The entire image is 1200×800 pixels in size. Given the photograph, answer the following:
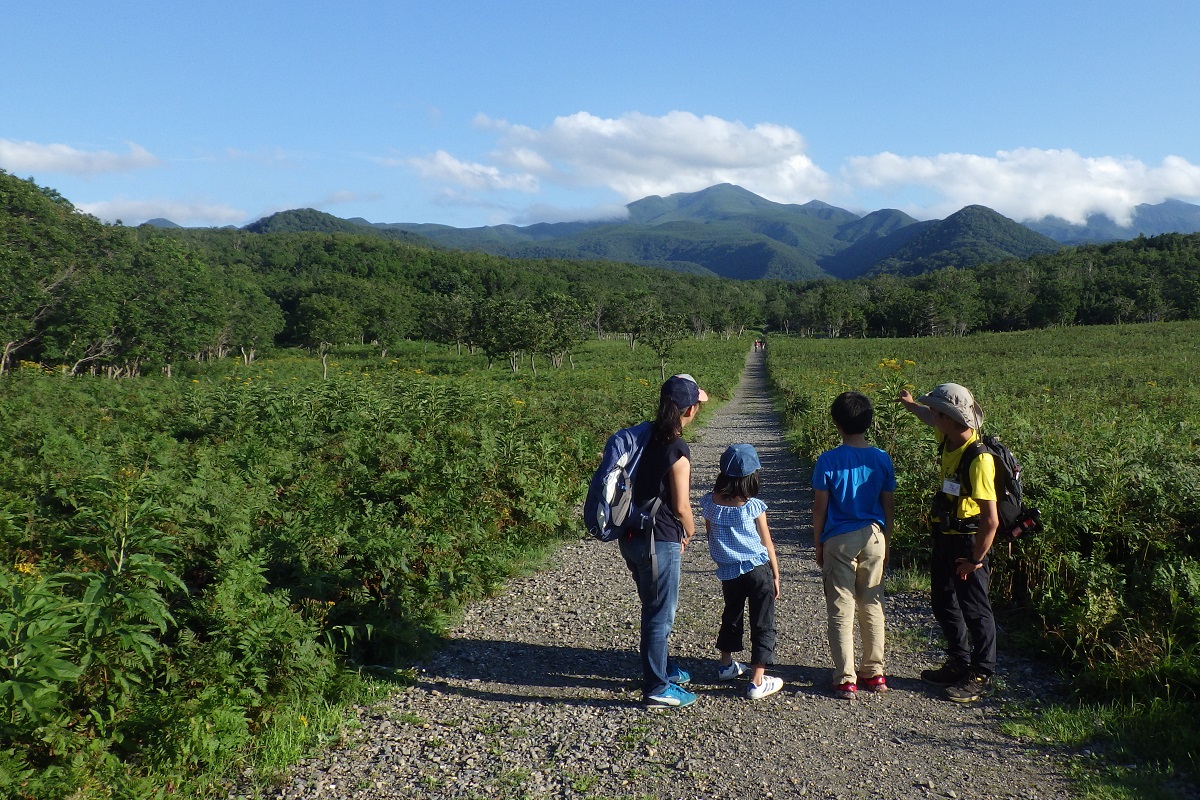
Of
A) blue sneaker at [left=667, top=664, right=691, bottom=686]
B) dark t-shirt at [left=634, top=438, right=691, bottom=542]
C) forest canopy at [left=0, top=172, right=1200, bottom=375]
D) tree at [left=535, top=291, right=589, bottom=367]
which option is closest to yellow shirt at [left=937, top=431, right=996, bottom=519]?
dark t-shirt at [left=634, top=438, right=691, bottom=542]

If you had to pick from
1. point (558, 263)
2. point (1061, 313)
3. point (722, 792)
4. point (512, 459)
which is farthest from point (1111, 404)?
point (558, 263)

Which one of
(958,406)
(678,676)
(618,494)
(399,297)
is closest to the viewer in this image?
(618,494)

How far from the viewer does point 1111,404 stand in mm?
16000

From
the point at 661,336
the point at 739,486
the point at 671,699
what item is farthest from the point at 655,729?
the point at 661,336

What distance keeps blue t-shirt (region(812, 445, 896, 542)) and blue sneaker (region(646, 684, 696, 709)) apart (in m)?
1.36

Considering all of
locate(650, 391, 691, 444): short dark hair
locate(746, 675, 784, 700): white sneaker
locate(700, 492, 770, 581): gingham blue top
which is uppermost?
locate(650, 391, 691, 444): short dark hair

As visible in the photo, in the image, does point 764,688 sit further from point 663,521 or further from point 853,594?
point 663,521

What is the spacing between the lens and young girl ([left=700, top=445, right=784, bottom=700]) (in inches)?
167

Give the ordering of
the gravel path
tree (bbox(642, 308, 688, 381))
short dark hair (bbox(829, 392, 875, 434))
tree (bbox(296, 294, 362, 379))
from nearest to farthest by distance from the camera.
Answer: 1. the gravel path
2. short dark hair (bbox(829, 392, 875, 434))
3. tree (bbox(642, 308, 688, 381))
4. tree (bbox(296, 294, 362, 379))

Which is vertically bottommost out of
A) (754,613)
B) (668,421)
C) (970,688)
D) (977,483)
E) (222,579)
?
(970,688)

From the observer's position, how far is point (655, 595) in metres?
4.07

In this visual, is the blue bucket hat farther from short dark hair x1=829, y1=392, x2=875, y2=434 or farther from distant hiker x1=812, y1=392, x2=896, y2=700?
short dark hair x1=829, y1=392, x2=875, y2=434

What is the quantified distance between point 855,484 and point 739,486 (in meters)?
0.71

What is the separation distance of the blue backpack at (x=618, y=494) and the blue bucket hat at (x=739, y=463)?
0.55 meters
